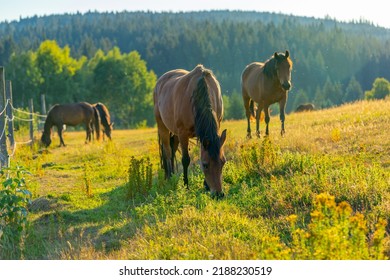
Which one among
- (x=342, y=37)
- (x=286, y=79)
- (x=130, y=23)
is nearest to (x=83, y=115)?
(x=286, y=79)

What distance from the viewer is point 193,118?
794cm

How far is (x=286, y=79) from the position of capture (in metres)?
12.4

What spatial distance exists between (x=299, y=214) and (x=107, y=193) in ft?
15.6

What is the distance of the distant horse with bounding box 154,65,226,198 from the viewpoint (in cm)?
689

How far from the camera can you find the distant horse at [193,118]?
6887mm

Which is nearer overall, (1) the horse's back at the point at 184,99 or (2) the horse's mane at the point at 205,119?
(2) the horse's mane at the point at 205,119

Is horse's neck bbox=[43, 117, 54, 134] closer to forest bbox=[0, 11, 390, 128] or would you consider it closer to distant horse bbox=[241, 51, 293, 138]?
distant horse bbox=[241, 51, 293, 138]

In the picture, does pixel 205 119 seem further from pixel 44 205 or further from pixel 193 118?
pixel 44 205

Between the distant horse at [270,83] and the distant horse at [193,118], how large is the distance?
313 cm

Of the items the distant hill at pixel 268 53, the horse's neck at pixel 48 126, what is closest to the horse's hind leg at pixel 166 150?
the horse's neck at pixel 48 126

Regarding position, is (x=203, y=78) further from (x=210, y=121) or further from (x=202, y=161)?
(x=202, y=161)

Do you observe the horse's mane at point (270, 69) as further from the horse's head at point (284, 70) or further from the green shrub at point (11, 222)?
the green shrub at point (11, 222)

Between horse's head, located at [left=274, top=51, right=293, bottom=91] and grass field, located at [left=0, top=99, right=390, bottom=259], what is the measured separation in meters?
2.02

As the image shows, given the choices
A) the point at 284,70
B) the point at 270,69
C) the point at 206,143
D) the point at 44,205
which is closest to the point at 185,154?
the point at 206,143
